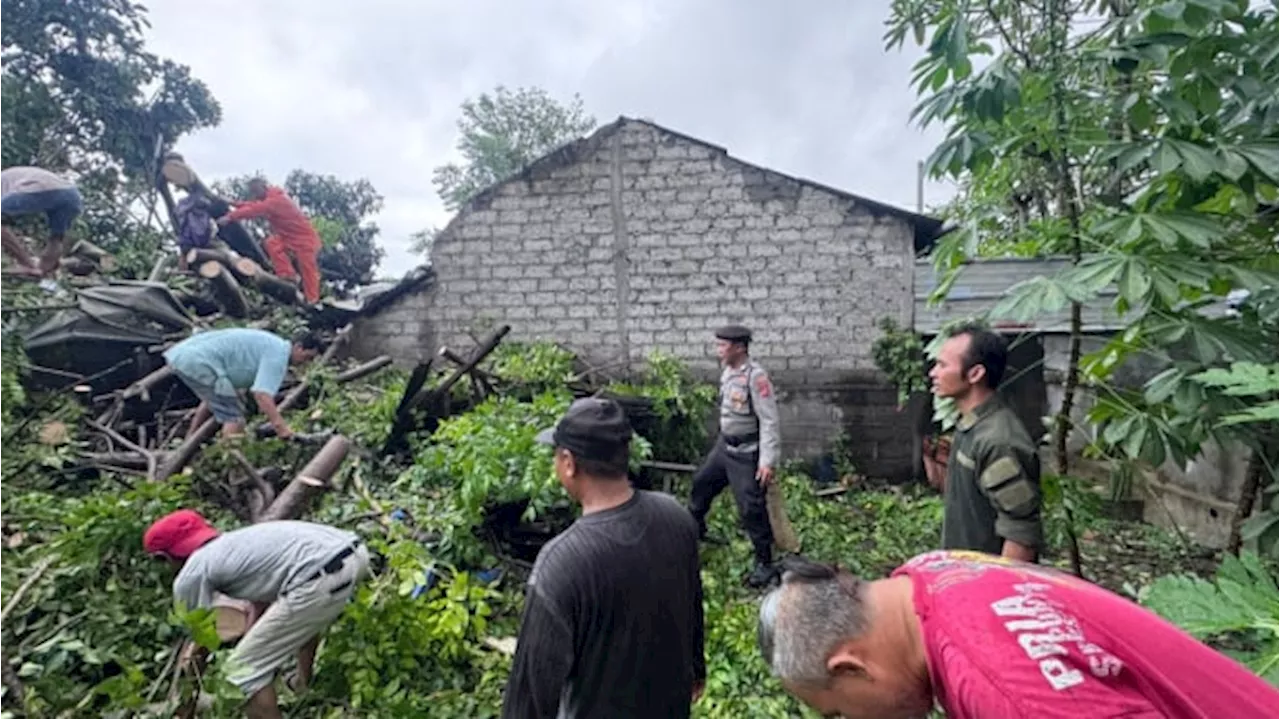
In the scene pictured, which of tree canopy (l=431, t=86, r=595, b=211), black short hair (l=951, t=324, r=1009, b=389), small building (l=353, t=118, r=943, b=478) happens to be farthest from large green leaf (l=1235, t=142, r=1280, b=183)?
tree canopy (l=431, t=86, r=595, b=211)

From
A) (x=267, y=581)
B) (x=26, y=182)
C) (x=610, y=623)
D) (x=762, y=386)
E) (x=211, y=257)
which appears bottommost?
(x=267, y=581)

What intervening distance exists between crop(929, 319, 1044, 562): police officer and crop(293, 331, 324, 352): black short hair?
22.6ft

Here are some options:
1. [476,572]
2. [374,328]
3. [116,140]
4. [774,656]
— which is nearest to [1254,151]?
[774,656]

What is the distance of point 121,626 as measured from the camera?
3.08 m

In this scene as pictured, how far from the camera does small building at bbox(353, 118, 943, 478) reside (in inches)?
272

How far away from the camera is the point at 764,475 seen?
14.4 feet

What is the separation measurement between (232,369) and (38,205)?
3.45 meters

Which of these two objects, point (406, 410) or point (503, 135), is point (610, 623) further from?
point (503, 135)

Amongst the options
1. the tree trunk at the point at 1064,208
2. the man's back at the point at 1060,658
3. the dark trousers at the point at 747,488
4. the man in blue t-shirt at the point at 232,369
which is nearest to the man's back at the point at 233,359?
the man in blue t-shirt at the point at 232,369

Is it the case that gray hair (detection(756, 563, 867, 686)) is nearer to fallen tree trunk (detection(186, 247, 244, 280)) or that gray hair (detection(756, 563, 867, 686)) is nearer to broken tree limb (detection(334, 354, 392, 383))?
broken tree limb (detection(334, 354, 392, 383))

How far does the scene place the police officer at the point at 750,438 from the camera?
4.40 metres

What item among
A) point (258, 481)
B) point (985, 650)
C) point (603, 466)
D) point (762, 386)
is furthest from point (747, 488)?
point (985, 650)

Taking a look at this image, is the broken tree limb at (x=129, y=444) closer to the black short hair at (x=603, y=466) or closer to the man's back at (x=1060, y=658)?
the black short hair at (x=603, y=466)

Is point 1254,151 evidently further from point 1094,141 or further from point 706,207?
point 706,207
